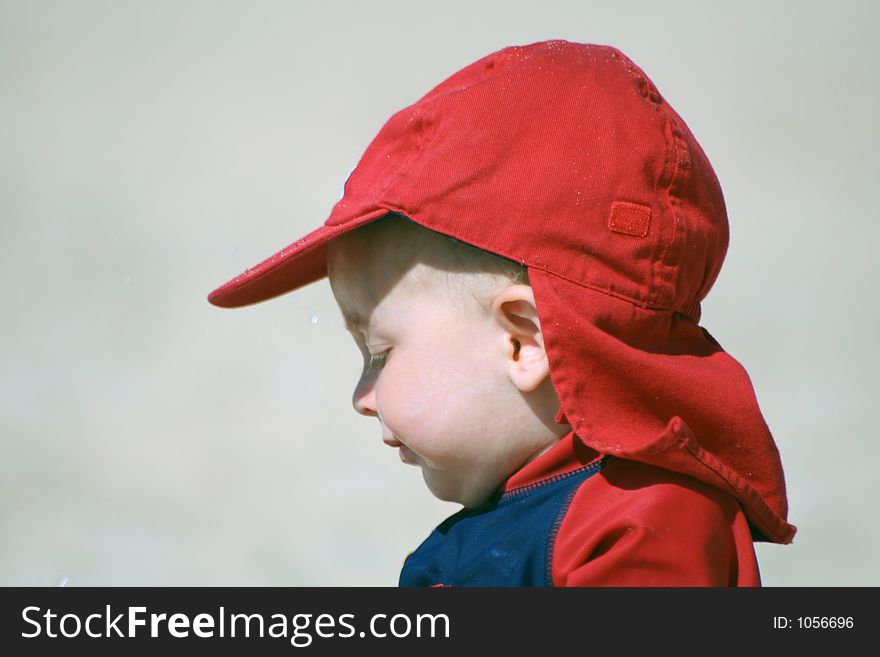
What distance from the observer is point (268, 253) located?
2568mm

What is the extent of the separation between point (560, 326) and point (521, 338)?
0.09 metres

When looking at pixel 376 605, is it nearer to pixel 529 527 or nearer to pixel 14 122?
pixel 529 527

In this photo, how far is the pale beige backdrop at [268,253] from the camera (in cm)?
209

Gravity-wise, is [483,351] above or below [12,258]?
below

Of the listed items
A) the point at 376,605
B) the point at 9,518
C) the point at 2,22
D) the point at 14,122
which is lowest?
the point at 376,605

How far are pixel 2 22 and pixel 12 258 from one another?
91cm

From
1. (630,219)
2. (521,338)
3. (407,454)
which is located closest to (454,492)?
(407,454)

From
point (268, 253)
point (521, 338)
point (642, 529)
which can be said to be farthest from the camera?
point (268, 253)

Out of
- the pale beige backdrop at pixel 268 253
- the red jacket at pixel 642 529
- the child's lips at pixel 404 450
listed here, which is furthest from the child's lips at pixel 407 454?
the pale beige backdrop at pixel 268 253

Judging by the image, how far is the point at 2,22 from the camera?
10.6 feet

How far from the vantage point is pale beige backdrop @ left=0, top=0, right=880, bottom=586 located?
2.09m

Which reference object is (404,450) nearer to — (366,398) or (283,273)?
(366,398)

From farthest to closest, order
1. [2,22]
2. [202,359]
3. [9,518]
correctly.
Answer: [2,22], [202,359], [9,518]

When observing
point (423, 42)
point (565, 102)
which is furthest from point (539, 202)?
point (423, 42)
